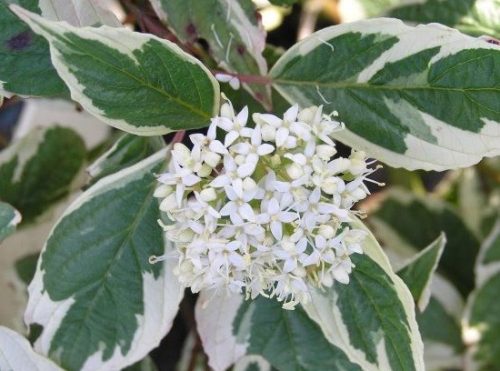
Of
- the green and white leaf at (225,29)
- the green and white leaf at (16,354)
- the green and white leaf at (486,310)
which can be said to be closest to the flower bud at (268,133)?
the green and white leaf at (225,29)

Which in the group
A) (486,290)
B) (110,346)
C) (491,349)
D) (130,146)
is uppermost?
(130,146)

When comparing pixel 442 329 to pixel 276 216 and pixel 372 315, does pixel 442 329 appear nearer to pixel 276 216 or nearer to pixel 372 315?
pixel 372 315

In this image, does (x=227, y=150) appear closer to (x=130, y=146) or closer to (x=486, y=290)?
(x=130, y=146)

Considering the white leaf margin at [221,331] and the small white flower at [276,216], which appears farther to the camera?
the white leaf margin at [221,331]

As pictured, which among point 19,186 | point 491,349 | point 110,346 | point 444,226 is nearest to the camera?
point 110,346

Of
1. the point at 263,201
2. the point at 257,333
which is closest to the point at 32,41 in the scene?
the point at 263,201

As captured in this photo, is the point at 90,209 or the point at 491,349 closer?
the point at 90,209

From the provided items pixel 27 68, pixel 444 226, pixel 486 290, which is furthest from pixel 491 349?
pixel 27 68

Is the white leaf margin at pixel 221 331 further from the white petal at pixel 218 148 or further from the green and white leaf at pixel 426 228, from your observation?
the green and white leaf at pixel 426 228
